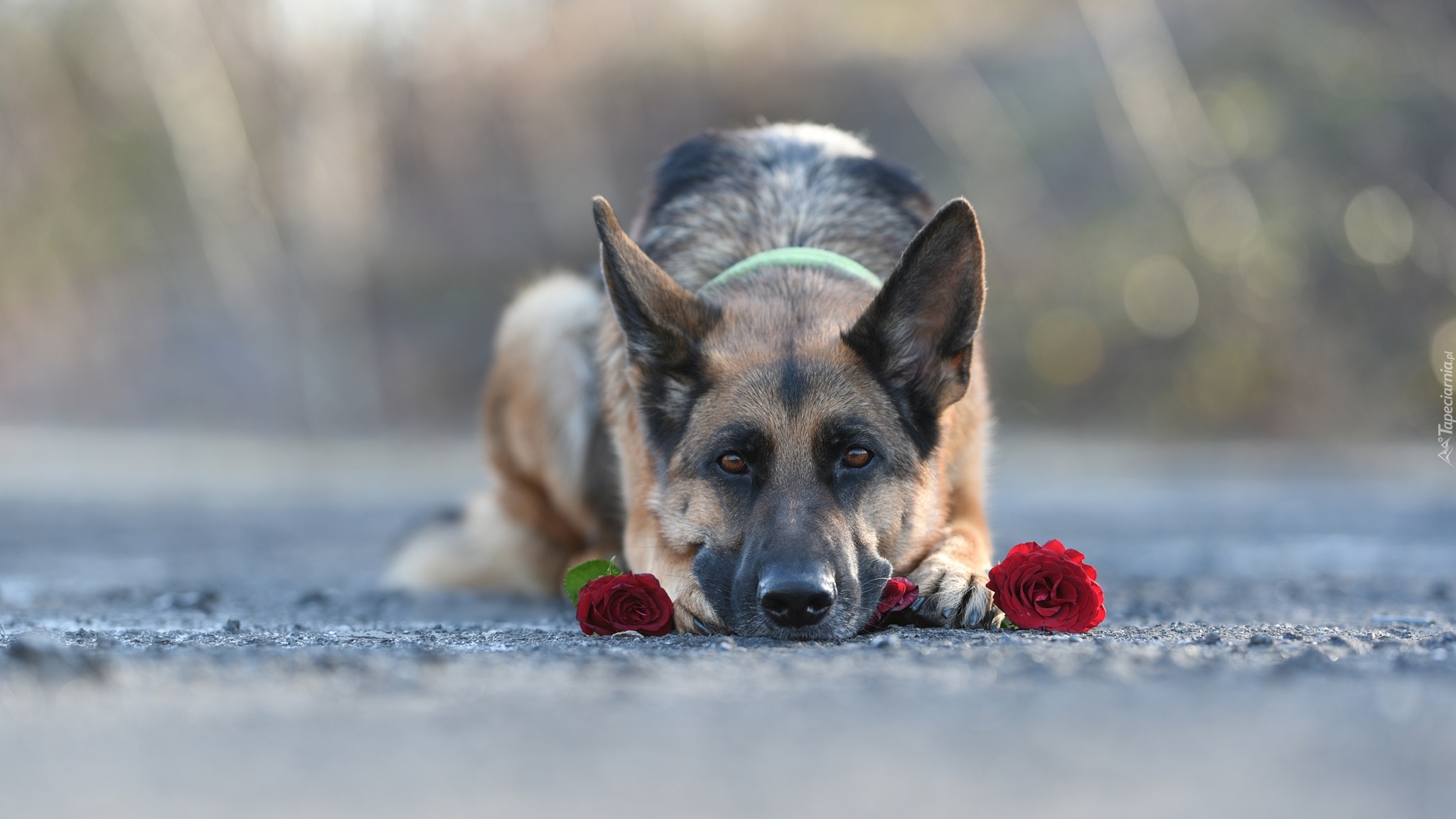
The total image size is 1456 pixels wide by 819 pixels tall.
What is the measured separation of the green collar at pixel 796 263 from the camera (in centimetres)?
480

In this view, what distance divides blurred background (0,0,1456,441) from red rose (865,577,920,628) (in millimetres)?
15740

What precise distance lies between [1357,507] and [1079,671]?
29.1ft

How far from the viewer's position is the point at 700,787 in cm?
213

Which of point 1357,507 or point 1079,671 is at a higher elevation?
point 1357,507

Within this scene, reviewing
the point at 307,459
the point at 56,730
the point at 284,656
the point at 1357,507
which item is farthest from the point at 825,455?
the point at 307,459

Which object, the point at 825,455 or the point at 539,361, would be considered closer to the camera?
the point at 825,455

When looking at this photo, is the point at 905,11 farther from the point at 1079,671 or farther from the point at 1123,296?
the point at 1079,671

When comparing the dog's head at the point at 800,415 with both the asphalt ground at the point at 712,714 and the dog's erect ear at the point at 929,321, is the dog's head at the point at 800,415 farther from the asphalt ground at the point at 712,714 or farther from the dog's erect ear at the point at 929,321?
the asphalt ground at the point at 712,714

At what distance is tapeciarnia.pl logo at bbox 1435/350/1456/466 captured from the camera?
1373cm

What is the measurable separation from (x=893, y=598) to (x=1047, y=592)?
493 millimetres

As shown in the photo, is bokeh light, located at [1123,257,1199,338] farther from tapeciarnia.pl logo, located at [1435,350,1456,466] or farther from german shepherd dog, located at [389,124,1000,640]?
german shepherd dog, located at [389,124,1000,640]

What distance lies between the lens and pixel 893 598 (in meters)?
3.89

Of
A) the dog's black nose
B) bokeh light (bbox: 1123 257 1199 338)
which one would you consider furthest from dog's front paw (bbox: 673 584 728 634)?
bokeh light (bbox: 1123 257 1199 338)

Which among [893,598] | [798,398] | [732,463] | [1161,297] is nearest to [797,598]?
[893,598]
